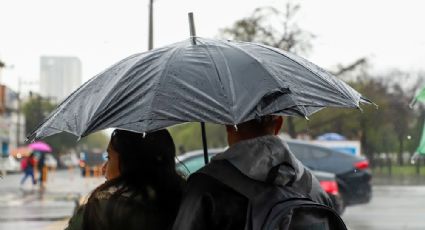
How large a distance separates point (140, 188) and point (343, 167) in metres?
10.7

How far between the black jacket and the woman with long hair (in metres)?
0.19

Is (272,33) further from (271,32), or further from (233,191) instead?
(233,191)

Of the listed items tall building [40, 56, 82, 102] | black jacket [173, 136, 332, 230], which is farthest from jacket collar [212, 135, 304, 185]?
tall building [40, 56, 82, 102]

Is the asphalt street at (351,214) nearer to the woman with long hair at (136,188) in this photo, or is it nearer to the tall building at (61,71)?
the tall building at (61,71)

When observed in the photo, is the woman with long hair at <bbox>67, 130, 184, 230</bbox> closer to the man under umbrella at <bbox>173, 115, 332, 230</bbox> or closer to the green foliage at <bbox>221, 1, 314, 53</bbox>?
the man under umbrella at <bbox>173, 115, 332, 230</bbox>

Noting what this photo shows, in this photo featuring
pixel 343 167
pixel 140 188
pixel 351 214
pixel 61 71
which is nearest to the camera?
pixel 140 188

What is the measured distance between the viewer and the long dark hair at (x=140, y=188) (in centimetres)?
270

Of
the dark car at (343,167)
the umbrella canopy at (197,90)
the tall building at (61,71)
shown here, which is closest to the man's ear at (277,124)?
the umbrella canopy at (197,90)

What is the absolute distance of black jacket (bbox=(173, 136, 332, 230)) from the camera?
2.49 meters

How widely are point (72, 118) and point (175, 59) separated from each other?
0.47 m

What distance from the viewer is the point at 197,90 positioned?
2.77 metres

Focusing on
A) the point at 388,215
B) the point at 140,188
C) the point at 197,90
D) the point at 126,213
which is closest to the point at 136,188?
the point at 140,188

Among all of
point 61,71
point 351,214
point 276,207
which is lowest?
point 351,214

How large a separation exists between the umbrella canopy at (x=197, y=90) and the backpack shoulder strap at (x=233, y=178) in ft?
0.50
